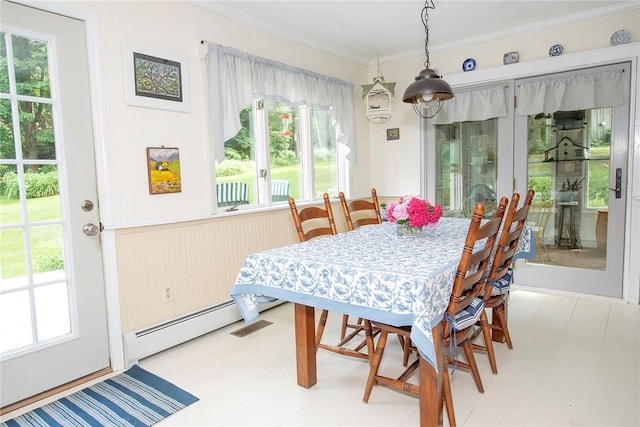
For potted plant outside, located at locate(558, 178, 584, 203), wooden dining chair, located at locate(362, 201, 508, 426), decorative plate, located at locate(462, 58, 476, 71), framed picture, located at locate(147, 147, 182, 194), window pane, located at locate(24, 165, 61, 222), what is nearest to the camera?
wooden dining chair, located at locate(362, 201, 508, 426)

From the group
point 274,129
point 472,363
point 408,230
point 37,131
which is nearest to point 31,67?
point 37,131

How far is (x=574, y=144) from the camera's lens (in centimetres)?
357

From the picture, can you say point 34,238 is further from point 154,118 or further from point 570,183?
point 570,183

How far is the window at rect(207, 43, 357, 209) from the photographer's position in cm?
297

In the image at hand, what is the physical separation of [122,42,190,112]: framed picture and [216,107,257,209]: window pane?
52 centimetres

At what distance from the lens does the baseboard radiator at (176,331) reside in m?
2.47

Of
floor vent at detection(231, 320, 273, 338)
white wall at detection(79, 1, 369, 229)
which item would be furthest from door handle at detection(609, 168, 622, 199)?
white wall at detection(79, 1, 369, 229)

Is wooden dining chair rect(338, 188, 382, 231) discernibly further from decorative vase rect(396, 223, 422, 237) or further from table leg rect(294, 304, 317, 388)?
table leg rect(294, 304, 317, 388)

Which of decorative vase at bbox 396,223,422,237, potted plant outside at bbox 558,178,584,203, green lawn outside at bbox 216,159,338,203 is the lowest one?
decorative vase at bbox 396,223,422,237

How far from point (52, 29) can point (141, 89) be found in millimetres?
527

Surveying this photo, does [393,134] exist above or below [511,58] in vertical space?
below

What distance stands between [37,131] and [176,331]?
147cm

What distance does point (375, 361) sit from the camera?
192 cm

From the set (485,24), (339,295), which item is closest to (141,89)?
(339,295)
